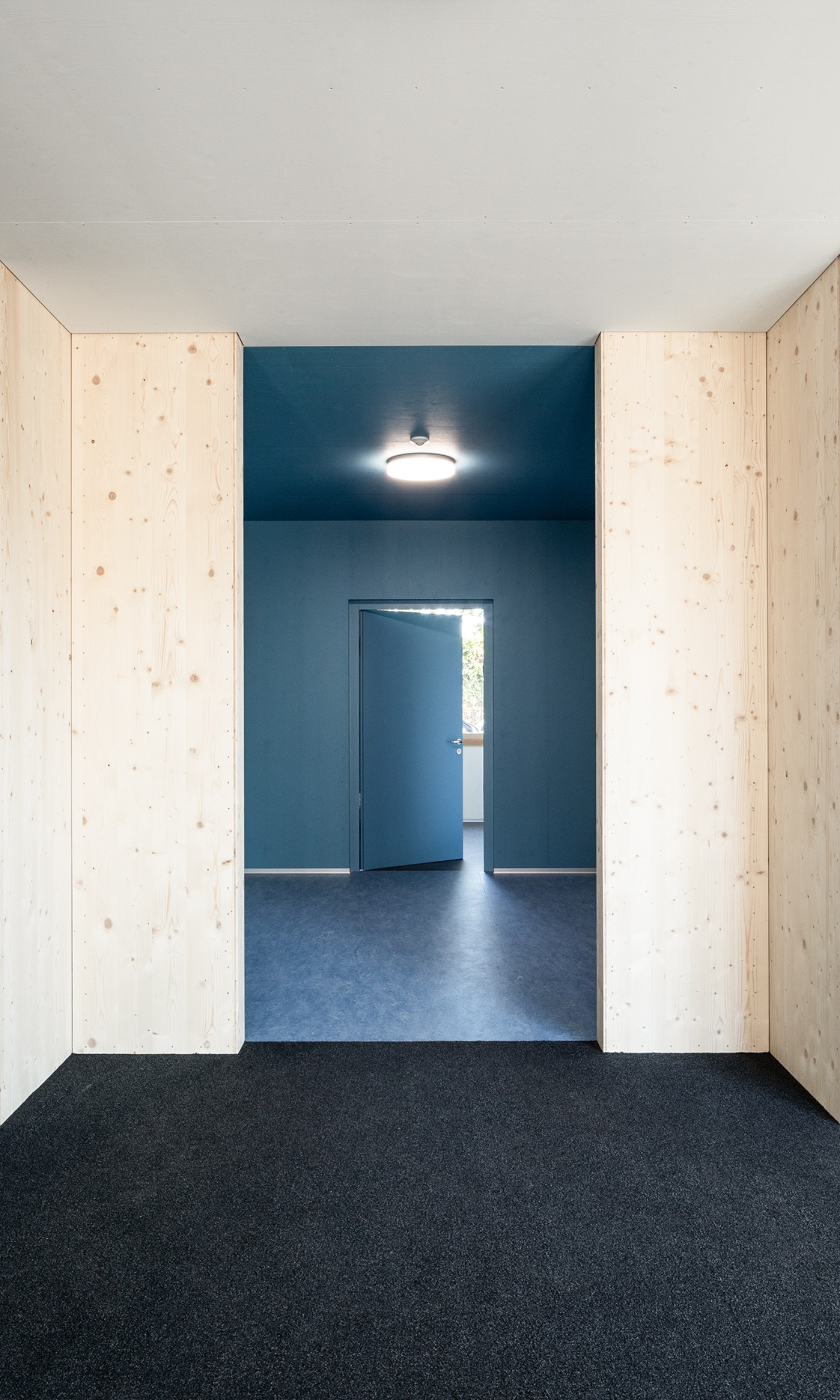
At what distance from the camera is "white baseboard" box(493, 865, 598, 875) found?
19.8 ft

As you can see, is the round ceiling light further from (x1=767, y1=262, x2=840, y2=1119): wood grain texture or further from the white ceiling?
(x1=767, y1=262, x2=840, y2=1119): wood grain texture

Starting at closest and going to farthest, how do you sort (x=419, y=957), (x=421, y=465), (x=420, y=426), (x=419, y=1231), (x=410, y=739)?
(x=419, y=1231), (x=420, y=426), (x=419, y=957), (x=421, y=465), (x=410, y=739)

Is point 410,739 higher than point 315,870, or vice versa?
point 410,739

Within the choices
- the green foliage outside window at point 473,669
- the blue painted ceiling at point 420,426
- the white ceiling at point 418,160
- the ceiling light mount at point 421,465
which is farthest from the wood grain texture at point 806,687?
the green foliage outside window at point 473,669

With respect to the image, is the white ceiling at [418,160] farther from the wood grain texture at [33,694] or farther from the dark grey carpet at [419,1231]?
the dark grey carpet at [419,1231]

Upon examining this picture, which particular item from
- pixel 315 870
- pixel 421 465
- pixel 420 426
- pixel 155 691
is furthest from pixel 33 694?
pixel 315 870

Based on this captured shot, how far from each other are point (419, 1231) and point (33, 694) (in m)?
1.99

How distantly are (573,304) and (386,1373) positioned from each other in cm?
297

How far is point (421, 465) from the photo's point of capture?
14.3ft

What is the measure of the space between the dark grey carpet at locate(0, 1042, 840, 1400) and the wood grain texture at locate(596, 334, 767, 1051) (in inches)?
10.5

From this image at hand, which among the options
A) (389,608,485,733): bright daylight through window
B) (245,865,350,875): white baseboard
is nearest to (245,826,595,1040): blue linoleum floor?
(245,865,350,875): white baseboard

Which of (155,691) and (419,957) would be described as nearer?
(155,691)

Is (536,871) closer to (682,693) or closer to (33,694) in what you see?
(682,693)

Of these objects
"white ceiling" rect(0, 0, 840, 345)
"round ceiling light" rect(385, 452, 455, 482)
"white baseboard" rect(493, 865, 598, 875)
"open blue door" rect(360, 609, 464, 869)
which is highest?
"white ceiling" rect(0, 0, 840, 345)
